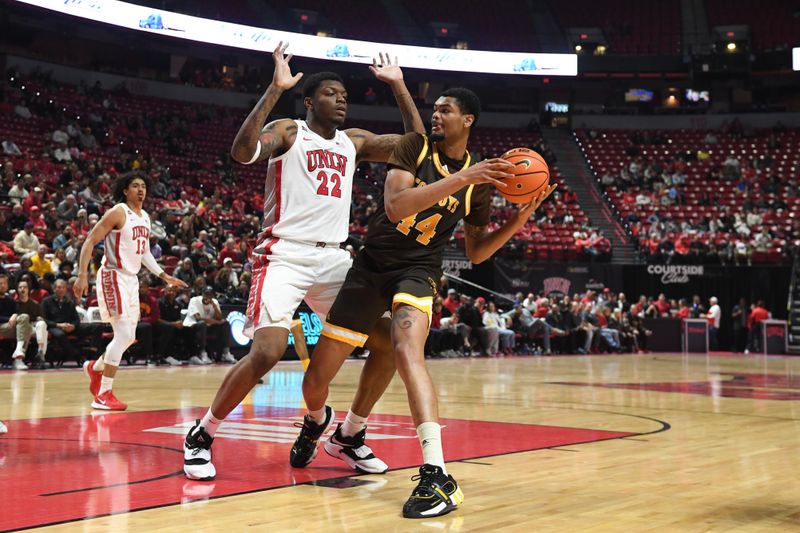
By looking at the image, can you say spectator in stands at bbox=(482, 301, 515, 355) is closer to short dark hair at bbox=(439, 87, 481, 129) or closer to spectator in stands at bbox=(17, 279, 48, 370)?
spectator in stands at bbox=(17, 279, 48, 370)

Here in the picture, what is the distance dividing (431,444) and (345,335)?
2.98 ft

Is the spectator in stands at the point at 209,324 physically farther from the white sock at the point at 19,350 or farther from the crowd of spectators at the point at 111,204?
the white sock at the point at 19,350

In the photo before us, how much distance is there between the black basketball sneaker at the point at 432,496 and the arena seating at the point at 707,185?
85.7ft

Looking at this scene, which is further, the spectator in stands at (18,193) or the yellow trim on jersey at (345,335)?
the spectator in stands at (18,193)

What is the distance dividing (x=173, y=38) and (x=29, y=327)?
731 inches

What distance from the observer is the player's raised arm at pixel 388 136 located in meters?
5.16

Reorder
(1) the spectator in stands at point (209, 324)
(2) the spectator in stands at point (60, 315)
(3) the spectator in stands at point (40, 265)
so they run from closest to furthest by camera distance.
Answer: (2) the spectator in stands at point (60, 315) → (3) the spectator in stands at point (40, 265) → (1) the spectator in stands at point (209, 324)

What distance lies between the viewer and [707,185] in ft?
111

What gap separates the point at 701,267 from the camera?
2819 cm

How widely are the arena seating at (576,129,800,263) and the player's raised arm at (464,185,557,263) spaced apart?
25.0 m

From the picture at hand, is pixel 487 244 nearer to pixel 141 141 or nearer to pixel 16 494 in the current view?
pixel 16 494

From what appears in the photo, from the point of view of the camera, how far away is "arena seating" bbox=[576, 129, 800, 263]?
29859mm

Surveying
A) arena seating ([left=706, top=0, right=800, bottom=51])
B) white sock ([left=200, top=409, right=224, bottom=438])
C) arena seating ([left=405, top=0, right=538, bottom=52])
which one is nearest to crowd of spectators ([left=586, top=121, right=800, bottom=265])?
arena seating ([left=706, top=0, right=800, bottom=51])

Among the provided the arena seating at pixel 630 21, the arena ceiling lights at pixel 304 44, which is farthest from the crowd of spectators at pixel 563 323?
the arena seating at pixel 630 21
